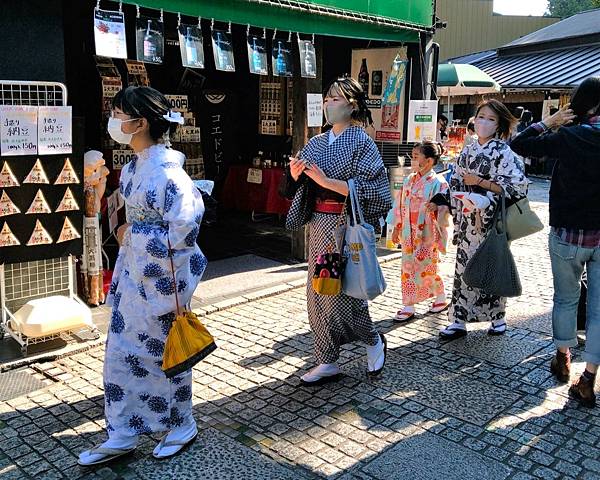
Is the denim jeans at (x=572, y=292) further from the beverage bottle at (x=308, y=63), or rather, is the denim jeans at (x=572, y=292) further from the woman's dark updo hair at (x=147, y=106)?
the beverage bottle at (x=308, y=63)

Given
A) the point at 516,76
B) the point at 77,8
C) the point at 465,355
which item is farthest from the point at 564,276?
the point at 516,76

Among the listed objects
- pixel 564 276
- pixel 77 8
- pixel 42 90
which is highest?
pixel 77 8

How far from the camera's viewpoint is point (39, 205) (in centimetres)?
471

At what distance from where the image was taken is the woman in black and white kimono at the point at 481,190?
4.63m

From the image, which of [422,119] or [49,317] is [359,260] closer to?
[49,317]

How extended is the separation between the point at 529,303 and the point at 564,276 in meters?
2.14

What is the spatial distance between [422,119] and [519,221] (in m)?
3.85

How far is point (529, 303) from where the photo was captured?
6129 mm

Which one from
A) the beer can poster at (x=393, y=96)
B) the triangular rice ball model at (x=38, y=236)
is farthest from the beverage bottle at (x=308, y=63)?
the triangular rice ball model at (x=38, y=236)

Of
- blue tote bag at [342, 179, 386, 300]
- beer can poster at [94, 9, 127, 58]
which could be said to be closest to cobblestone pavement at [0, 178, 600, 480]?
blue tote bag at [342, 179, 386, 300]

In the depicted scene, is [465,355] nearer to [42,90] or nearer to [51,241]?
[51,241]

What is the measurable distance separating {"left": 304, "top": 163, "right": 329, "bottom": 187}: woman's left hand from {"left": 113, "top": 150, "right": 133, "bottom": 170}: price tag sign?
4.48 m

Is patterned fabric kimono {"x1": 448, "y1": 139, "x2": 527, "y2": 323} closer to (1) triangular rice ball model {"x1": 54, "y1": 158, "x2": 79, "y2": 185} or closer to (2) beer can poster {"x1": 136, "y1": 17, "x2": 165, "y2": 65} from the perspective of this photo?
(2) beer can poster {"x1": 136, "y1": 17, "x2": 165, "y2": 65}

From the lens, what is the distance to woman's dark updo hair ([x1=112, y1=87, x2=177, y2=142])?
3.10 meters
